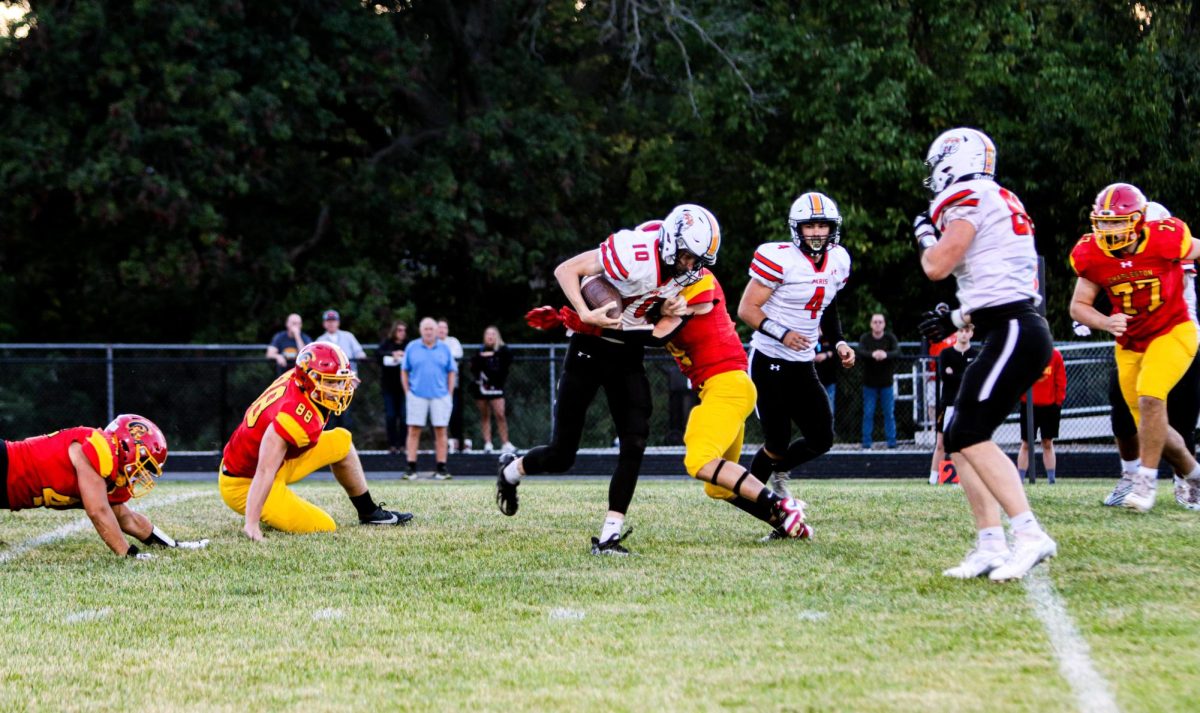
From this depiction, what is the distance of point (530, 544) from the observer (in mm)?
8062

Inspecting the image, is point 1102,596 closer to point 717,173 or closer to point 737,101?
point 737,101

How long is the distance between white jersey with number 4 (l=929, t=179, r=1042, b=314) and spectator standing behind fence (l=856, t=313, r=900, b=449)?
1165 centimetres

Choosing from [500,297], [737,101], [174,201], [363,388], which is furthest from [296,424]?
[500,297]

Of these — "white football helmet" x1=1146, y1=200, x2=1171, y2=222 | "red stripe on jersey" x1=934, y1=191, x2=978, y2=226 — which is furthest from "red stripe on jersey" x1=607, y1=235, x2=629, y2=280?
"white football helmet" x1=1146, y1=200, x2=1171, y2=222

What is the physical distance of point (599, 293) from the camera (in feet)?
24.4

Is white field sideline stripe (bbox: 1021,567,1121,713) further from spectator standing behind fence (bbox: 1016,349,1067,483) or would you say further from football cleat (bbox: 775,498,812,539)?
spectator standing behind fence (bbox: 1016,349,1067,483)

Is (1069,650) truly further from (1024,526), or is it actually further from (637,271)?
(637,271)

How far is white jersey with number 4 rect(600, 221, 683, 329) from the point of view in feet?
24.1

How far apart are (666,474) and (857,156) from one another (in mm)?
8523

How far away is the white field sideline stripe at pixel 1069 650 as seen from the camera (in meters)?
4.26

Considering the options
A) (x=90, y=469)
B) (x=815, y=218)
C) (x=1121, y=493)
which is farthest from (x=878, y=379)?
(x=90, y=469)

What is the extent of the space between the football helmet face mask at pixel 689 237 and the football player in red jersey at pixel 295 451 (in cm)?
237

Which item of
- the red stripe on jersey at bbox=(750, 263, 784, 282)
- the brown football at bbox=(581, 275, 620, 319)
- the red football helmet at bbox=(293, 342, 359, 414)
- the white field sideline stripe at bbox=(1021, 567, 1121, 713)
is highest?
the red stripe on jersey at bbox=(750, 263, 784, 282)

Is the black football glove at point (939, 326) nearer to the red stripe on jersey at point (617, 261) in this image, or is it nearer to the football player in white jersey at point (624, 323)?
the football player in white jersey at point (624, 323)
